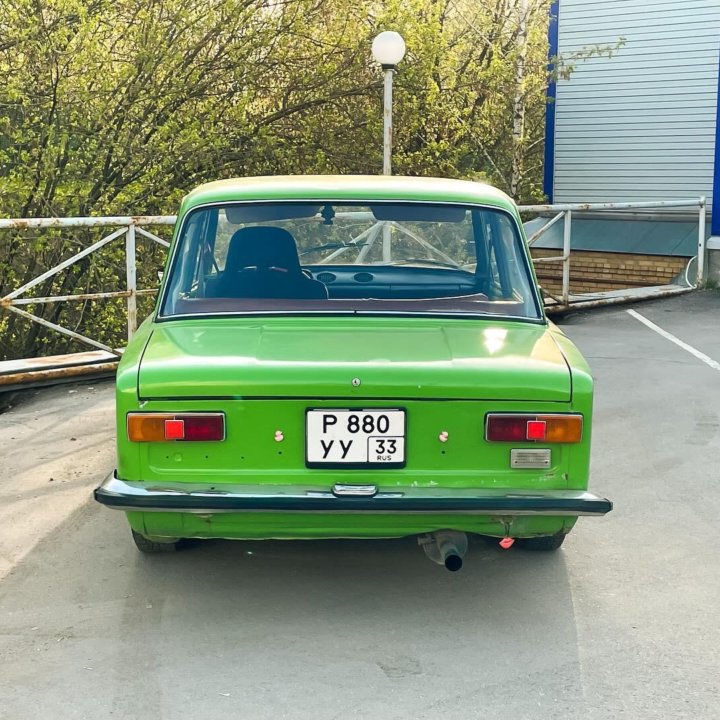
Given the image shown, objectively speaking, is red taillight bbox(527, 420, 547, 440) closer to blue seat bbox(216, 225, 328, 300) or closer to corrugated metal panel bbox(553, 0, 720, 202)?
blue seat bbox(216, 225, 328, 300)

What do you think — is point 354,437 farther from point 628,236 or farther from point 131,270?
point 628,236

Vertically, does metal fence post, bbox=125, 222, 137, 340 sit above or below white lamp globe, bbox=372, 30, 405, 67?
below

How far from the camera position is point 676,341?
10.7m

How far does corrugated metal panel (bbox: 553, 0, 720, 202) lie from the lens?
15.5 m

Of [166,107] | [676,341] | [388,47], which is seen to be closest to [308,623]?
[676,341]

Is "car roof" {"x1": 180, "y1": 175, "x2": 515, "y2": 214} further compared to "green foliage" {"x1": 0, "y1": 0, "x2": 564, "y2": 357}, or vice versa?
"green foliage" {"x1": 0, "y1": 0, "x2": 564, "y2": 357}

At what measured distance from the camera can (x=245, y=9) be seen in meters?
13.4

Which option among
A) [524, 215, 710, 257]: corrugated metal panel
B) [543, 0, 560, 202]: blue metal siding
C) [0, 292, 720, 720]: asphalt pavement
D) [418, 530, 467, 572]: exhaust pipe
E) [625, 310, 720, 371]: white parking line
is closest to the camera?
[0, 292, 720, 720]: asphalt pavement

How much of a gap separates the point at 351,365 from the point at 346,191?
1162 millimetres

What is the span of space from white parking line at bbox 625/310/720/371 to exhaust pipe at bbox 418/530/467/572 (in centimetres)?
595

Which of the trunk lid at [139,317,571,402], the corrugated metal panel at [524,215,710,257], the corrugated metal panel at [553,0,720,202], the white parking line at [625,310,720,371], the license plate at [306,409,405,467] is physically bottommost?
the white parking line at [625,310,720,371]

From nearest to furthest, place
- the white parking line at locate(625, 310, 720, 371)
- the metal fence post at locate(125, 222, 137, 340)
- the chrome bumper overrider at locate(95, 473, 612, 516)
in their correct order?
the chrome bumper overrider at locate(95, 473, 612, 516) < the metal fence post at locate(125, 222, 137, 340) < the white parking line at locate(625, 310, 720, 371)

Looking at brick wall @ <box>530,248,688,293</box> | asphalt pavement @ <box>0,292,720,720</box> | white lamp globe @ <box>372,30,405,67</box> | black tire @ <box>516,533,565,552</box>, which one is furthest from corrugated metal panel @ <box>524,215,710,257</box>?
black tire @ <box>516,533,565,552</box>

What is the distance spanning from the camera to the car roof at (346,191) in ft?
15.3
